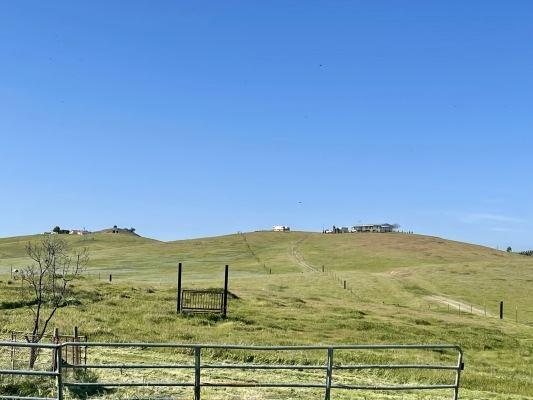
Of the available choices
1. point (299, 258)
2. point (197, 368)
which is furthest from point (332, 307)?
point (299, 258)

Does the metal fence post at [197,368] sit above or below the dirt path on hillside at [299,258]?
below

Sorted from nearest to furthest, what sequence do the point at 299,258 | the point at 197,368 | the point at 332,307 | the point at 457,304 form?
the point at 197,368
the point at 332,307
the point at 457,304
the point at 299,258

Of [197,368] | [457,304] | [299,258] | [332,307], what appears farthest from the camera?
[299,258]

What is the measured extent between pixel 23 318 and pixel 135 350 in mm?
11879

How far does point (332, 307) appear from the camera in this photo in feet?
153

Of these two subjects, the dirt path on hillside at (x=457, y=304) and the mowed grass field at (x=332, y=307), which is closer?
the mowed grass field at (x=332, y=307)

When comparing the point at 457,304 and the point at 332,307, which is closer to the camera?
the point at 332,307

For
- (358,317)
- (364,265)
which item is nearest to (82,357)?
(358,317)

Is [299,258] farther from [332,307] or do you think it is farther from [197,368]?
[197,368]

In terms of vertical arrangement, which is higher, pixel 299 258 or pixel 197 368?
pixel 299 258

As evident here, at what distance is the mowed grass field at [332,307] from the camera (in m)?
28.7

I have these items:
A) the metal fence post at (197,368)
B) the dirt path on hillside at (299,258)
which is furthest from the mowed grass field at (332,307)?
the metal fence post at (197,368)

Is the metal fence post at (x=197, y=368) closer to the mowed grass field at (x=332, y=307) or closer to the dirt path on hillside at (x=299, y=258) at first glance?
the mowed grass field at (x=332, y=307)

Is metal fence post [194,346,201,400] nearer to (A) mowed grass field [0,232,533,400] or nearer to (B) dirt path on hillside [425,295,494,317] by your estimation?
(A) mowed grass field [0,232,533,400]
